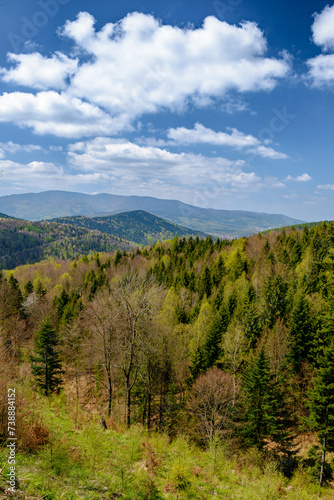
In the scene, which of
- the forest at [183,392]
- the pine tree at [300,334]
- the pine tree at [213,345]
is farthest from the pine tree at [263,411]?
the pine tree at [300,334]

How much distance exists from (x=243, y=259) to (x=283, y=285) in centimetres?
1924

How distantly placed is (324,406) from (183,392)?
17492mm

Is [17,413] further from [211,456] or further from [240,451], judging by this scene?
[240,451]

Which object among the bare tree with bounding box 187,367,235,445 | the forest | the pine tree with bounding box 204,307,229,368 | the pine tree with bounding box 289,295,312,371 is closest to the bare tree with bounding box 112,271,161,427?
the forest

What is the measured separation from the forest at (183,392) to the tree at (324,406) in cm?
9

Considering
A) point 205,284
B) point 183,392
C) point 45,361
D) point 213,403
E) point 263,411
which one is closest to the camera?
point 263,411

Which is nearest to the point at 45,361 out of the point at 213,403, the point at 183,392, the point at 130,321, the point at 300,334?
the point at 130,321

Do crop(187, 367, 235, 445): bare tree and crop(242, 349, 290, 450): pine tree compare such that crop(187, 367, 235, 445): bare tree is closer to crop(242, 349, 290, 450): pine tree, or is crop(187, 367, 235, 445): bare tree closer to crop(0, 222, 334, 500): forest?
crop(0, 222, 334, 500): forest

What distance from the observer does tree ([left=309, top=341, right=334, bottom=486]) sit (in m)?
19.0

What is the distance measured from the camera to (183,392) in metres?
31.8

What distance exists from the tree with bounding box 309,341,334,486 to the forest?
0.28ft

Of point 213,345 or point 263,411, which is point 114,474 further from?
point 213,345

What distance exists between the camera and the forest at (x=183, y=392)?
9.73 metres

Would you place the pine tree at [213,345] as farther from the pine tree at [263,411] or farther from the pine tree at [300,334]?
the pine tree at [300,334]
